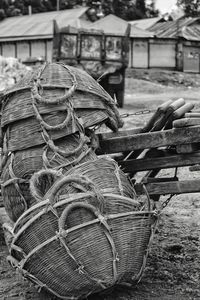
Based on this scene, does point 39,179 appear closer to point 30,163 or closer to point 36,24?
point 30,163

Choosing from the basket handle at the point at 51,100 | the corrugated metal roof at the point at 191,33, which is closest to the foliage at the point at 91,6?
the corrugated metal roof at the point at 191,33

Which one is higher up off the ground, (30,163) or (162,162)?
(30,163)

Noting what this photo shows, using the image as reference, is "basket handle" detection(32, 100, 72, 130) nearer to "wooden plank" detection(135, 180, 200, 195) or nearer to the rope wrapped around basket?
the rope wrapped around basket

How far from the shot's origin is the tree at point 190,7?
34.1 metres

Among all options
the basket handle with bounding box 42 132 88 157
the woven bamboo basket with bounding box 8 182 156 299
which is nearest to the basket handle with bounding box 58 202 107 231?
the woven bamboo basket with bounding box 8 182 156 299

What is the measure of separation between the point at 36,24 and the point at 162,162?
35676 mm

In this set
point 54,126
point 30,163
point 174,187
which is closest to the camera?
point 54,126

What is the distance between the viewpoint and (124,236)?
3561mm

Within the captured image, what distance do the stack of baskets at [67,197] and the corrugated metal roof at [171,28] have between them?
30354 millimetres

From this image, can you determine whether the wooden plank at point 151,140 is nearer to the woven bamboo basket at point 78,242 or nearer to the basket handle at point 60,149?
the basket handle at point 60,149

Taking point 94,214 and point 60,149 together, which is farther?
point 60,149

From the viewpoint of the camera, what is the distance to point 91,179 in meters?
3.65

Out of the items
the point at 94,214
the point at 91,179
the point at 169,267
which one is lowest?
the point at 169,267

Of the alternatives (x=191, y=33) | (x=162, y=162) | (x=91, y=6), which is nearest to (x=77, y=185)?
(x=162, y=162)
